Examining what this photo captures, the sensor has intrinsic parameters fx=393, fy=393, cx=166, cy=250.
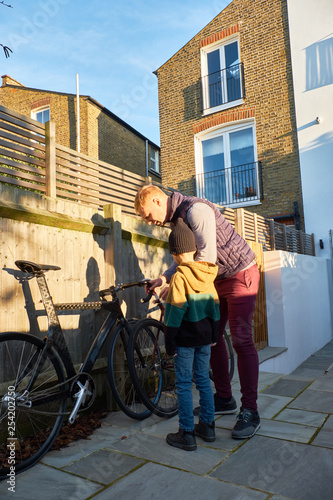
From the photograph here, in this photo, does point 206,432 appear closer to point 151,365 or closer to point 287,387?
point 151,365

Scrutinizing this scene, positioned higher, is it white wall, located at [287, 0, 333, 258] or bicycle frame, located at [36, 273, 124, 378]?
white wall, located at [287, 0, 333, 258]

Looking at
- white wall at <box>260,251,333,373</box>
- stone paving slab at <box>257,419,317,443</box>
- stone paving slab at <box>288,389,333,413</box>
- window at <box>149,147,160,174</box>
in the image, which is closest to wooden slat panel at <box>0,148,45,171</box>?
stone paving slab at <box>257,419,317,443</box>

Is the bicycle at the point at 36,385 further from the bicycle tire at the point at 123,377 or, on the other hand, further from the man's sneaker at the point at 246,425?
the man's sneaker at the point at 246,425

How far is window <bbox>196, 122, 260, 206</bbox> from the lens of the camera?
1155 centimetres

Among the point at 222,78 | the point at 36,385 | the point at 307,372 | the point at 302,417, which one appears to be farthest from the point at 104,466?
the point at 222,78

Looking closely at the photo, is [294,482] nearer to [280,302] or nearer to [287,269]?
[280,302]

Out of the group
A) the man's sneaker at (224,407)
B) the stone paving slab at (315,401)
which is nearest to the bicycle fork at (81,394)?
the man's sneaker at (224,407)

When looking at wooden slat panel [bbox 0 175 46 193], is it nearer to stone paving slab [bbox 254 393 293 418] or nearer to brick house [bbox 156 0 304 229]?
stone paving slab [bbox 254 393 293 418]

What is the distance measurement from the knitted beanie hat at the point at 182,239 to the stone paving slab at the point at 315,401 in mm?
1897

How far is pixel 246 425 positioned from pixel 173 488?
2.76 feet

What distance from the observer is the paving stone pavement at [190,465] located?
1968mm

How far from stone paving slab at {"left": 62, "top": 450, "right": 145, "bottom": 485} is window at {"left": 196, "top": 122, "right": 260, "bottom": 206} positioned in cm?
964

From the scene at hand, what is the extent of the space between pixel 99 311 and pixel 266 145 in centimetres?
915

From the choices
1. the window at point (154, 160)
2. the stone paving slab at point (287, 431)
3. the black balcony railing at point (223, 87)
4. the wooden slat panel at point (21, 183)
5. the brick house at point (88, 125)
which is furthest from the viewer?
the window at point (154, 160)
